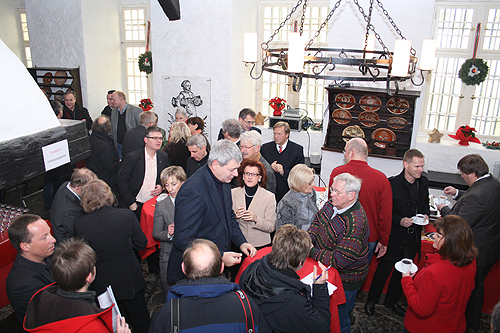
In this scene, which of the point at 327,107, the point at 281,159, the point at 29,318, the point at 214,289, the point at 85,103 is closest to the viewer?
the point at 214,289

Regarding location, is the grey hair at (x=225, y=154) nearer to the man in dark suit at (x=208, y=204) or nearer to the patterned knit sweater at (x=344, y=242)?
the man in dark suit at (x=208, y=204)

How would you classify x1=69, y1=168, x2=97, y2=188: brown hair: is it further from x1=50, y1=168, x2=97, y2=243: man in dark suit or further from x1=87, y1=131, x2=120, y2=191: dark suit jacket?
x1=87, y1=131, x2=120, y2=191: dark suit jacket

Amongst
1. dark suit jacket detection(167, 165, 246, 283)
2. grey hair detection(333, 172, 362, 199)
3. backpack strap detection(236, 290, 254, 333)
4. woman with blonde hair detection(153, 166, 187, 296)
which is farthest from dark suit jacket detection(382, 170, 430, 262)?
backpack strap detection(236, 290, 254, 333)

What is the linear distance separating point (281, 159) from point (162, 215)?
1943 mm

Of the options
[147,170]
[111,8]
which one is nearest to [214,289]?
[147,170]

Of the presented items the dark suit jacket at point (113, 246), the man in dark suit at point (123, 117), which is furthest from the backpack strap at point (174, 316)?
the man in dark suit at point (123, 117)

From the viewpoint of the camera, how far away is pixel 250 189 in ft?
11.9

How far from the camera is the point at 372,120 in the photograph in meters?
6.30

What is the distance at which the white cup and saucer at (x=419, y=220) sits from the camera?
3557 millimetres

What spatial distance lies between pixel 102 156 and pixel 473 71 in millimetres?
6527

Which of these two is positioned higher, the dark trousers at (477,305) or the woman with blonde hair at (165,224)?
the woman with blonde hair at (165,224)

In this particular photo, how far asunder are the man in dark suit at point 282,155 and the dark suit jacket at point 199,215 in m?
1.87

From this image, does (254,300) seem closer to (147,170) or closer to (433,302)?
(433,302)

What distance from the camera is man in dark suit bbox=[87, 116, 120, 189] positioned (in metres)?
5.20
